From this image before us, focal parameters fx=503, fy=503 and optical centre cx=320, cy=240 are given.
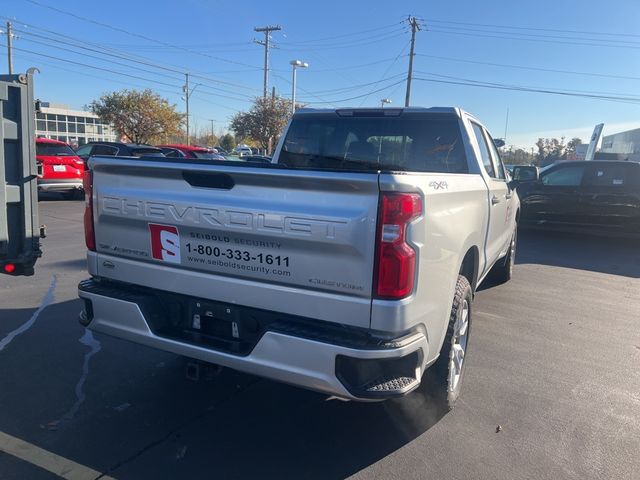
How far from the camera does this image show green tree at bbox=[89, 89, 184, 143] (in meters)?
38.8

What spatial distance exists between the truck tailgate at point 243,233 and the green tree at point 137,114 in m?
39.2

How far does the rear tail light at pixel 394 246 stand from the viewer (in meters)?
2.35

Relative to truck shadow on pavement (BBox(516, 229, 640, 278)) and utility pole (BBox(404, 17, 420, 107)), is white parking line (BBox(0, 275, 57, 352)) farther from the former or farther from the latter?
utility pole (BBox(404, 17, 420, 107))

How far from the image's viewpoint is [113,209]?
309 centimetres

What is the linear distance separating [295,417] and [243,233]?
4.56 ft

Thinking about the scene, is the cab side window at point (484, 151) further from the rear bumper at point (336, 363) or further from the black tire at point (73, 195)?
the black tire at point (73, 195)

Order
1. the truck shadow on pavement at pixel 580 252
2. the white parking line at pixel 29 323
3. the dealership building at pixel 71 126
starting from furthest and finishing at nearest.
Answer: the dealership building at pixel 71 126 → the truck shadow on pavement at pixel 580 252 → the white parking line at pixel 29 323

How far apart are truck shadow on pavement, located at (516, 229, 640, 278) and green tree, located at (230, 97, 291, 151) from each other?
103 feet

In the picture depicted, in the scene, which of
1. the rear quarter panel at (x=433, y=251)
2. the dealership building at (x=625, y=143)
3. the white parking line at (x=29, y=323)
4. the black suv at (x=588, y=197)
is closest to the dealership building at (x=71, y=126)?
the dealership building at (x=625, y=143)

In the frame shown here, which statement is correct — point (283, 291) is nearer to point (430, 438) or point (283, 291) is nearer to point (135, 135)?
point (430, 438)

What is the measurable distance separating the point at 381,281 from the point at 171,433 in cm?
168

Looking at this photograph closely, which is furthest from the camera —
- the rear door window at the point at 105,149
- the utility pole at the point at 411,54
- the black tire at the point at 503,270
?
the utility pole at the point at 411,54

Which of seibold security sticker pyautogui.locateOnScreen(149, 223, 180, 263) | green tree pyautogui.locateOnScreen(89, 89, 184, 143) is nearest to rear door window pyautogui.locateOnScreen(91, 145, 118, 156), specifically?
seibold security sticker pyautogui.locateOnScreen(149, 223, 180, 263)

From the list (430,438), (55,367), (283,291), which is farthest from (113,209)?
(430,438)
